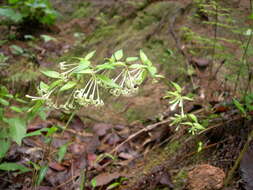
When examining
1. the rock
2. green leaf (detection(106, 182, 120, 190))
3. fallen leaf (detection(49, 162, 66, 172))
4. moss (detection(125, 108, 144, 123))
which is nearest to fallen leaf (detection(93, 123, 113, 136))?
moss (detection(125, 108, 144, 123))

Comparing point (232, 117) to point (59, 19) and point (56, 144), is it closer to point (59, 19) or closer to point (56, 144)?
point (56, 144)

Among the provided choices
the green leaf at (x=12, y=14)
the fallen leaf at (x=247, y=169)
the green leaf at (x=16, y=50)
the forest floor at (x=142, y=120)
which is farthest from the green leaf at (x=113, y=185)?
the green leaf at (x=12, y=14)

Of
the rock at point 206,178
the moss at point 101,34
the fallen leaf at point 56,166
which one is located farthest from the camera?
the moss at point 101,34

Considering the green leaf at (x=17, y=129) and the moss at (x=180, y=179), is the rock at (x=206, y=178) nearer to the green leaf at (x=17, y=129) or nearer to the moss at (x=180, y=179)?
the moss at (x=180, y=179)

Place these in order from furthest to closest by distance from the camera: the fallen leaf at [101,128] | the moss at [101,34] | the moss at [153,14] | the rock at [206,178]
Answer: the moss at [101,34] < the moss at [153,14] < the fallen leaf at [101,128] < the rock at [206,178]

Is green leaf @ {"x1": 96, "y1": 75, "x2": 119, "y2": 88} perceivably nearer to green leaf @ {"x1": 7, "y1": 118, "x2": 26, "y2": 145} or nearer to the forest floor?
the forest floor

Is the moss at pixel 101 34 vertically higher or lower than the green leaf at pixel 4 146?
higher

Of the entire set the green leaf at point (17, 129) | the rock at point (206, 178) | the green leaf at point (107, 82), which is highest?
the green leaf at point (107, 82)

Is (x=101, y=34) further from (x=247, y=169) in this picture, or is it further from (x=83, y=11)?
(x=247, y=169)
